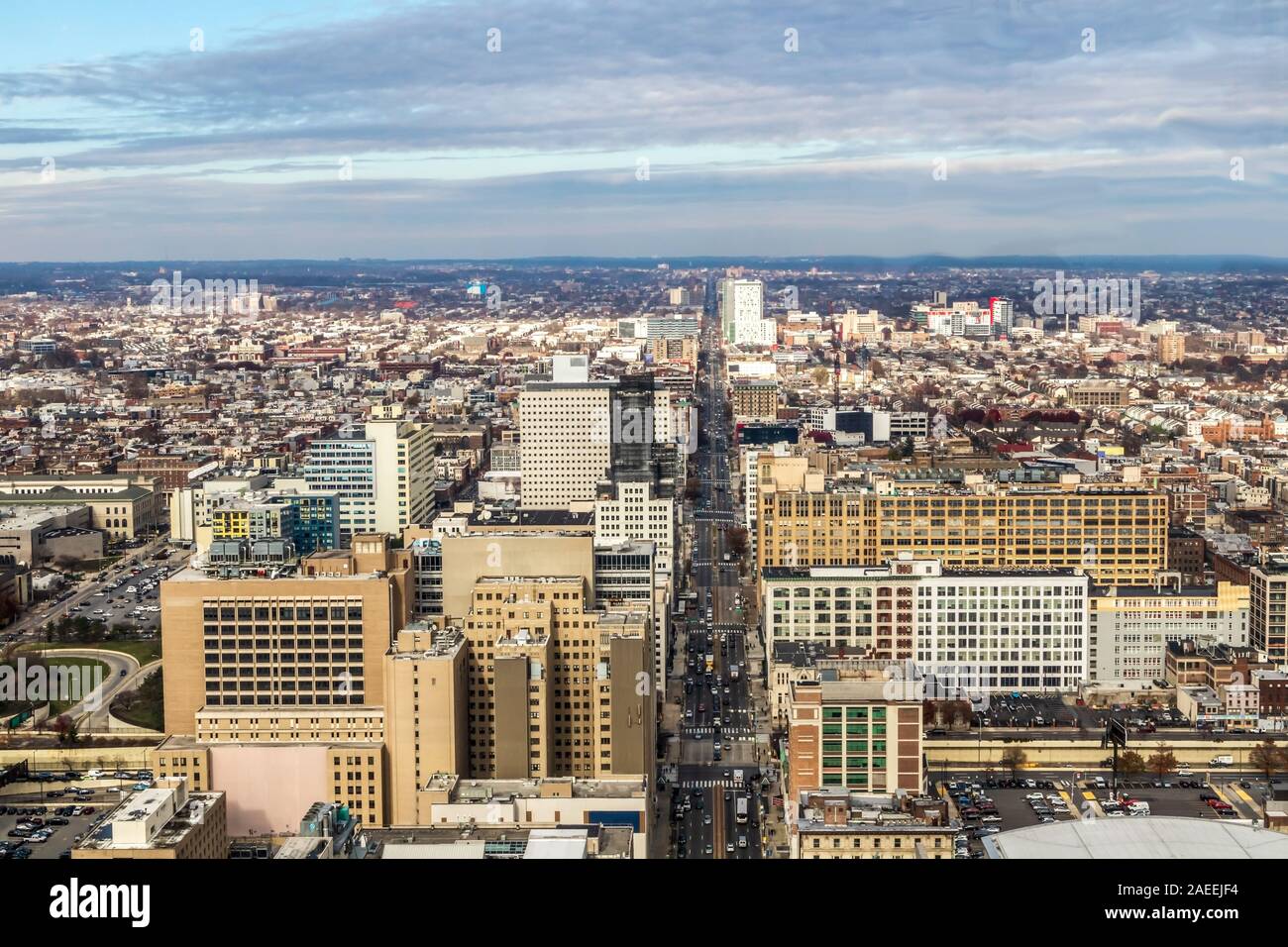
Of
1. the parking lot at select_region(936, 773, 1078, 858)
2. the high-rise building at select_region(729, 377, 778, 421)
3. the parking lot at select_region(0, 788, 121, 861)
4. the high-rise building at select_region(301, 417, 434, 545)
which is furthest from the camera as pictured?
the high-rise building at select_region(729, 377, 778, 421)

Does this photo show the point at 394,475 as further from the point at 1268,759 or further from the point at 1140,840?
the point at 1140,840

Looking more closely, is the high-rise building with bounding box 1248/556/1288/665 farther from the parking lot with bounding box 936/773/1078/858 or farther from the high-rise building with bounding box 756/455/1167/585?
the parking lot with bounding box 936/773/1078/858

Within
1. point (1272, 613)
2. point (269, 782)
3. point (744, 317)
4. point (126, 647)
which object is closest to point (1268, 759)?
point (1272, 613)

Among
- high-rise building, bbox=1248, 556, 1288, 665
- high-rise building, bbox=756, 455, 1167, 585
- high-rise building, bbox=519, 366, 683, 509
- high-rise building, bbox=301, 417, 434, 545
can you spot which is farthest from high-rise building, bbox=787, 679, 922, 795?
high-rise building, bbox=519, 366, 683, 509

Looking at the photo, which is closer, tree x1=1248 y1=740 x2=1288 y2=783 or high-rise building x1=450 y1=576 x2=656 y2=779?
high-rise building x1=450 y1=576 x2=656 y2=779

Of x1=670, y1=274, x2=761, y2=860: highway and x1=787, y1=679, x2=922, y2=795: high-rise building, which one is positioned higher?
x1=787, y1=679, x2=922, y2=795: high-rise building

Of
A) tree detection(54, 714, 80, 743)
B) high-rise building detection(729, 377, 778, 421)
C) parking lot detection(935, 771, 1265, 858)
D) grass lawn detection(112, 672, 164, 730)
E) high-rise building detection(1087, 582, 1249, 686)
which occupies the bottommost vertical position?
parking lot detection(935, 771, 1265, 858)

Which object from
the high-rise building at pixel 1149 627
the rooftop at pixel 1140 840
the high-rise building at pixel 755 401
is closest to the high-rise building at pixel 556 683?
the rooftop at pixel 1140 840
